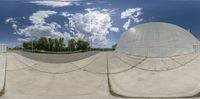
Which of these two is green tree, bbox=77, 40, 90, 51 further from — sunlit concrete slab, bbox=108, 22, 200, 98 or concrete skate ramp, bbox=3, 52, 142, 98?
concrete skate ramp, bbox=3, 52, 142, 98

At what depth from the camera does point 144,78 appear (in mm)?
34969

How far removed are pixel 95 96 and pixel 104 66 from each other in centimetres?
755

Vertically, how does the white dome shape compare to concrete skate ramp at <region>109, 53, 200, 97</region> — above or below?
above

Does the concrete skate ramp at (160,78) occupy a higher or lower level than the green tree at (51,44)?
lower

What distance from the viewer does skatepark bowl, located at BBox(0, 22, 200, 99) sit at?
31984 millimetres

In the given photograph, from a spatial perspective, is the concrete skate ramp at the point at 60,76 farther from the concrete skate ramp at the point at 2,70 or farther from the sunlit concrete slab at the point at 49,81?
the concrete skate ramp at the point at 2,70

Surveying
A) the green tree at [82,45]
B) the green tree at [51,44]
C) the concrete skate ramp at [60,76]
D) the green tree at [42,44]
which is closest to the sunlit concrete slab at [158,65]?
the concrete skate ramp at [60,76]

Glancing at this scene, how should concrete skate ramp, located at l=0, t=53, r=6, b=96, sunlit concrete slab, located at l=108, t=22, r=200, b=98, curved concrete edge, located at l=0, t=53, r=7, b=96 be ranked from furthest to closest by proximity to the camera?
concrete skate ramp, located at l=0, t=53, r=6, b=96, curved concrete edge, located at l=0, t=53, r=7, b=96, sunlit concrete slab, located at l=108, t=22, r=200, b=98

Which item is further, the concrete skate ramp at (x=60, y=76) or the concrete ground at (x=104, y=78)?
the concrete skate ramp at (x=60, y=76)

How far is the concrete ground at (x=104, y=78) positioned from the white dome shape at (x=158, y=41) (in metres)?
5.38

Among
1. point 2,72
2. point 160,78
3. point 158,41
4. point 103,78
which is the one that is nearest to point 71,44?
point 158,41

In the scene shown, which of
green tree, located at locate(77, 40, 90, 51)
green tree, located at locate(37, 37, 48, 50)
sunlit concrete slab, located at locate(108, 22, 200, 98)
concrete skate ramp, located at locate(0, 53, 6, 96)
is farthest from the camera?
green tree, located at locate(77, 40, 90, 51)

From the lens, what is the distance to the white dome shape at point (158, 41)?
4569cm

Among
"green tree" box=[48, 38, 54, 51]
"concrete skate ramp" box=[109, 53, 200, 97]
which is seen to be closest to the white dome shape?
"concrete skate ramp" box=[109, 53, 200, 97]
